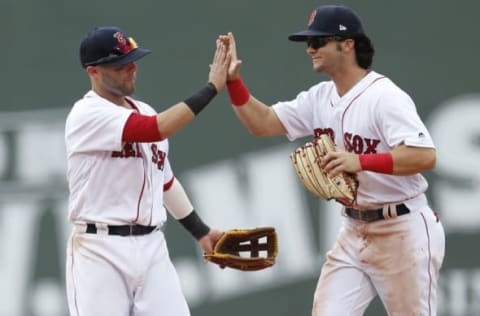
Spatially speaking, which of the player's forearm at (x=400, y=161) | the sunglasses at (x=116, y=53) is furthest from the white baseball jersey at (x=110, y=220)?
the player's forearm at (x=400, y=161)

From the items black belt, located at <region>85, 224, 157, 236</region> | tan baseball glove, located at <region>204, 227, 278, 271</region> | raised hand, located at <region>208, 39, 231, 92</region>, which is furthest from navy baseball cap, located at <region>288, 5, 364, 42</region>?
black belt, located at <region>85, 224, 157, 236</region>

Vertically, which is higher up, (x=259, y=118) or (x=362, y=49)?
(x=362, y=49)

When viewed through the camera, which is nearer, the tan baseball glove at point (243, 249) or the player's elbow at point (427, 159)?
the player's elbow at point (427, 159)

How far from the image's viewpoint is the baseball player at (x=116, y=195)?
504 cm

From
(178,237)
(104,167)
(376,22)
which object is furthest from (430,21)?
(104,167)

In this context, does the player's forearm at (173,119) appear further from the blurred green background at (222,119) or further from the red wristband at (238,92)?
the blurred green background at (222,119)

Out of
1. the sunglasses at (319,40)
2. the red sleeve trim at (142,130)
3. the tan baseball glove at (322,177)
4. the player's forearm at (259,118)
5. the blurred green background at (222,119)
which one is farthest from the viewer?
the blurred green background at (222,119)

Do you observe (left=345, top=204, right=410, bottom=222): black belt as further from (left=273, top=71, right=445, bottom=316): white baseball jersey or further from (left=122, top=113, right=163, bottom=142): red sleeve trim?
(left=122, top=113, right=163, bottom=142): red sleeve trim

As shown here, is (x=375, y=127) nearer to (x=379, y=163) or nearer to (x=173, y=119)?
(x=379, y=163)

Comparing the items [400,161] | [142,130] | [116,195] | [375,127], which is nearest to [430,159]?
[400,161]

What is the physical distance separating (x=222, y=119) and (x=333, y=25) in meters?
1.86

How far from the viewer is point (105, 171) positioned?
5082mm

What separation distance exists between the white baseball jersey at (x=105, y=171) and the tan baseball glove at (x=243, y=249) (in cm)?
46

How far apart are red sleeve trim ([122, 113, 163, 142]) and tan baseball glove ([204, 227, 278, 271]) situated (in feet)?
2.28
